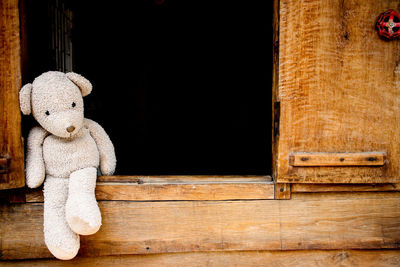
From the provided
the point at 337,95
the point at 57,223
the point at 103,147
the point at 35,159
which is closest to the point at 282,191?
the point at 337,95

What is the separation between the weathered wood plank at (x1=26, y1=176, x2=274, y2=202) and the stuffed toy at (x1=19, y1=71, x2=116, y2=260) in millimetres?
89

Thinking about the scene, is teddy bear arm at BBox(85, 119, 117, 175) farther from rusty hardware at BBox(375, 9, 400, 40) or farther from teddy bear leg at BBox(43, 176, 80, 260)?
rusty hardware at BBox(375, 9, 400, 40)

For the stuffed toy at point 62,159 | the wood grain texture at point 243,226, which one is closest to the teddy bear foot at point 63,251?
the stuffed toy at point 62,159

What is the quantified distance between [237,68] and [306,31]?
Result: 2378mm

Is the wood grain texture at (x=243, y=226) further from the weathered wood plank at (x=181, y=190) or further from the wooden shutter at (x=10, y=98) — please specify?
the wooden shutter at (x=10, y=98)

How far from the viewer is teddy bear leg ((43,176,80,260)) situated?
96 cm

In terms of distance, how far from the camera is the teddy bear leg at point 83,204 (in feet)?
3.05

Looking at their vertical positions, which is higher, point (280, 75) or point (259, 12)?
point (259, 12)

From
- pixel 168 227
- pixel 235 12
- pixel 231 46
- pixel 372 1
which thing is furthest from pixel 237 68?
pixel 168 227

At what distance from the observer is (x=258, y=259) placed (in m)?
1.19

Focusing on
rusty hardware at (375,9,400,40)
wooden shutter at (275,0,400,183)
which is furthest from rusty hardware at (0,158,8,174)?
rusty hardware at (375,9,400,40)

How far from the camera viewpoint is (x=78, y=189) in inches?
39.4

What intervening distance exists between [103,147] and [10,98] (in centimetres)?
37

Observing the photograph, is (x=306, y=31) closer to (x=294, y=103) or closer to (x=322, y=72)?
(x=322, y=72)
